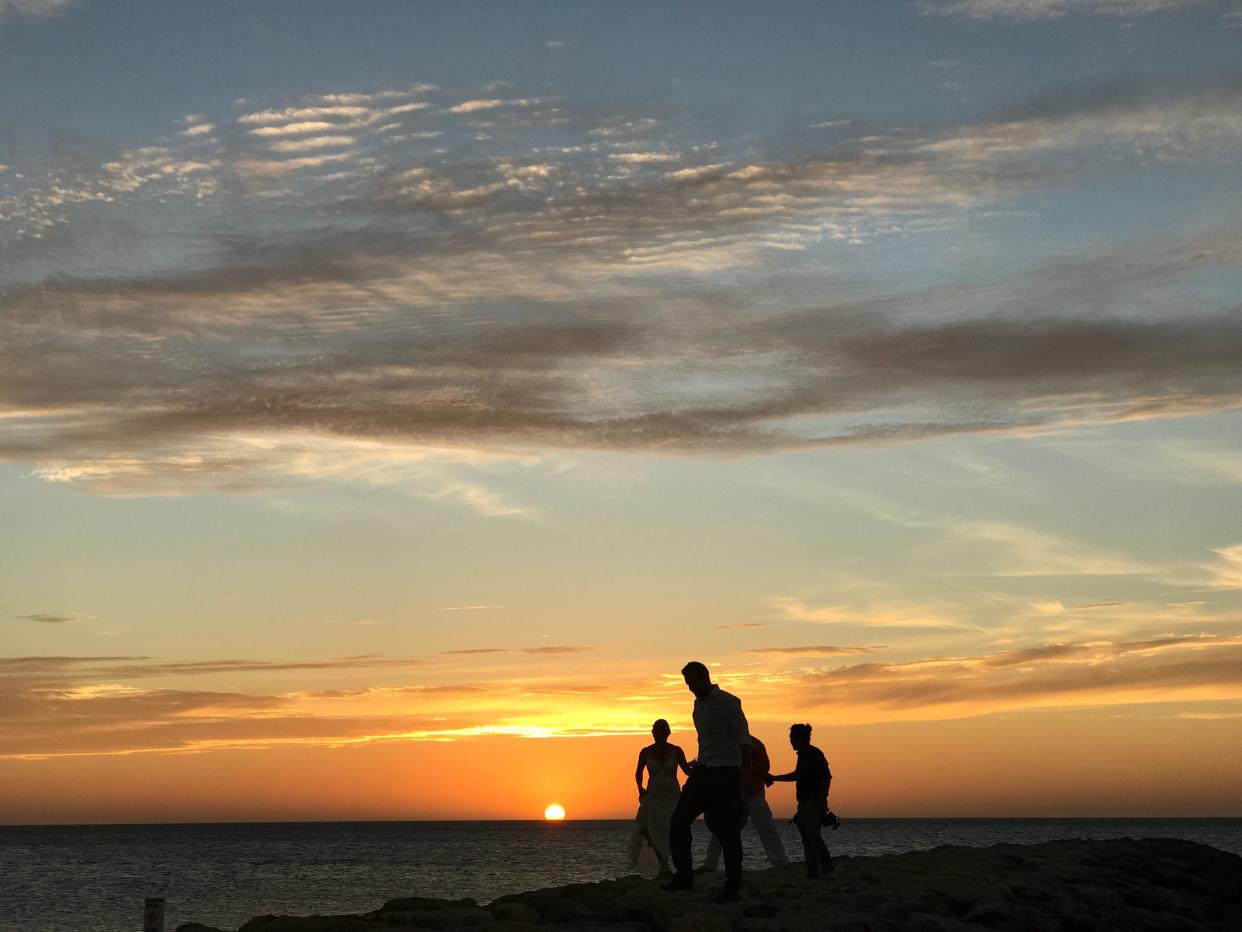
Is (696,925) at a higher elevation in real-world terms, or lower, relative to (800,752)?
lower

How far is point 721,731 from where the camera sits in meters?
12.5

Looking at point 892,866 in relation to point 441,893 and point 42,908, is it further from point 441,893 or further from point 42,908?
point 42,908

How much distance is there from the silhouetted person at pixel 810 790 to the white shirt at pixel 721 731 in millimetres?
2579

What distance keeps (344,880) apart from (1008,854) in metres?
50.2

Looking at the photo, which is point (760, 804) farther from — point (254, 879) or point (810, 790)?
point (254, 879)

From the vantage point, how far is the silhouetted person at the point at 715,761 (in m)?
12.4

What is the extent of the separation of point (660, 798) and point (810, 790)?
239 cm

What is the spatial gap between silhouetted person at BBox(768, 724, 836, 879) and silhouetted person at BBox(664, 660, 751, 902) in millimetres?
2446

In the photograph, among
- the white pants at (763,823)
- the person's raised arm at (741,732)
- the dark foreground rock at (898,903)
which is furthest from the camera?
the white pants at (763,823)

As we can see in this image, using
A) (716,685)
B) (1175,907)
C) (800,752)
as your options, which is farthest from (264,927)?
(1175,907)

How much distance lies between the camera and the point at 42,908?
152 ft

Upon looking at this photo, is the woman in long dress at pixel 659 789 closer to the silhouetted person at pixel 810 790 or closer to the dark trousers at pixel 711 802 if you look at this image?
the silhouetted person at pixel 810 790

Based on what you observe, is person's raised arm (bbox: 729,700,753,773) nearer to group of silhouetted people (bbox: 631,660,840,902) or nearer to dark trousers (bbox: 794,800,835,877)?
group of silhouetted people (bbox: 631,660,840,902)

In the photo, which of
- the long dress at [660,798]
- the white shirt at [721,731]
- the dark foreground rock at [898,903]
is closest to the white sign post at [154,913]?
the dark foreground rock at [898,903]
